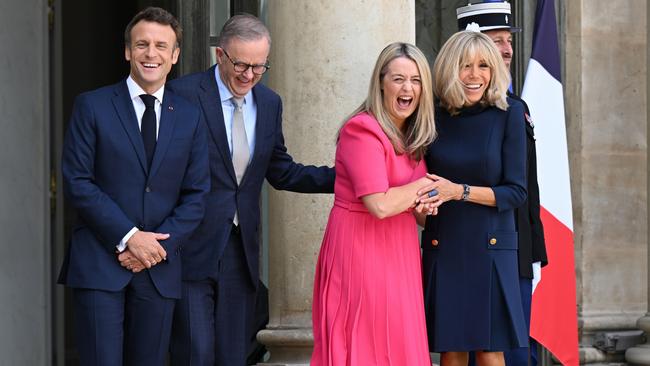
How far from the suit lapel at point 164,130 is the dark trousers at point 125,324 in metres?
0.42

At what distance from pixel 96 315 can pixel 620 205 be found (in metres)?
4.61

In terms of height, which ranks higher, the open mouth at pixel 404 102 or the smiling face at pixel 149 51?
the smiling face at pixel 149 51

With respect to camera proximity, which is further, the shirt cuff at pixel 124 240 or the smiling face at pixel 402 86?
the smiling face at pixel 402 86

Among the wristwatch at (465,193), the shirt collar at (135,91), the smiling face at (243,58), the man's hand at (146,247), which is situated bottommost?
the man's hand at (146,247)

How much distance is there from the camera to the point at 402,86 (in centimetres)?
545

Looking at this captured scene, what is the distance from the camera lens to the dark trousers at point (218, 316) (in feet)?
18.6

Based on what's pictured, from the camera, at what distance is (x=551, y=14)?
24.7 ft

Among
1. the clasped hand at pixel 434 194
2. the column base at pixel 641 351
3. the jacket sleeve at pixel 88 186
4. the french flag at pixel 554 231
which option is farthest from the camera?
the column base at pixel 641 351

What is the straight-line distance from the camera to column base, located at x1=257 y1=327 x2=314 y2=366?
647 cm

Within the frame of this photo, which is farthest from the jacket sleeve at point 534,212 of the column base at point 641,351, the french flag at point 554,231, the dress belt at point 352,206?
the column base at point 641,351

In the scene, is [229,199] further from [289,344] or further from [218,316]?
[289,344]

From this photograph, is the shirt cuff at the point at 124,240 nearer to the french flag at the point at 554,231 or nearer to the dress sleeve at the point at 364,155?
the dress sleeve at the point at 364,155

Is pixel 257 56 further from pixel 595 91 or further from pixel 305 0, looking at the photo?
pixel 595 91

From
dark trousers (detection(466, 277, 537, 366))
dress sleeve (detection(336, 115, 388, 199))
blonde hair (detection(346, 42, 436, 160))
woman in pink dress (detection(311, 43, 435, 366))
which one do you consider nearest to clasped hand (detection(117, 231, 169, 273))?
woman in pink dress (detection(311, 43, 435, 366))
